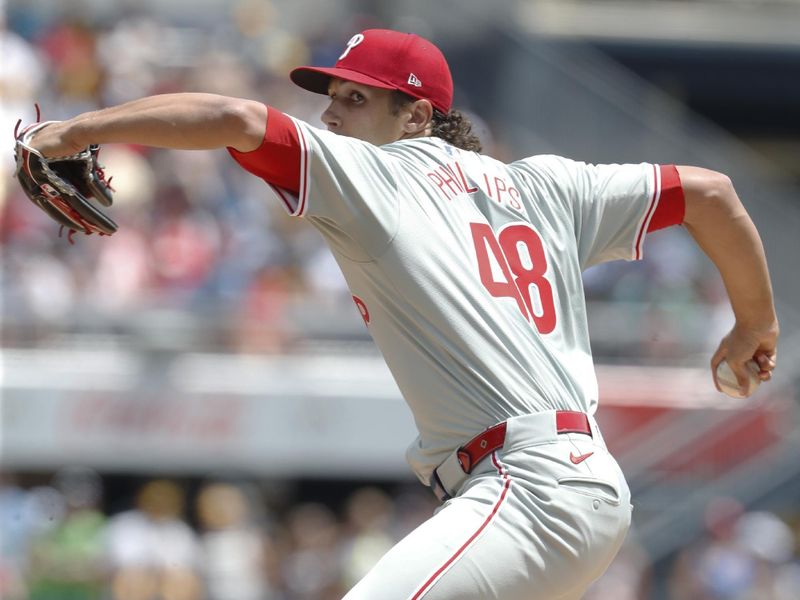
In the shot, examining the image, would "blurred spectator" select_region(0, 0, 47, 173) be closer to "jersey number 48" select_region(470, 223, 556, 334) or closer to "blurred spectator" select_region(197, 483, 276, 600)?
"blurred spectator" select_region(197, 483, 276, 600)

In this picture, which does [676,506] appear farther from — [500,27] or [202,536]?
[500,27]

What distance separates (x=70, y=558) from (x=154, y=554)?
24.0 inches

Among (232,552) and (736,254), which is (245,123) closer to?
(736,254)

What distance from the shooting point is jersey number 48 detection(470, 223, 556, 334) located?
11.4 feet

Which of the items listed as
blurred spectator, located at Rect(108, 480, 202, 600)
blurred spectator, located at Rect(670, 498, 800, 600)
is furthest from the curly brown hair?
blurred spectator, located at Rect(670, 498, 800, 600)

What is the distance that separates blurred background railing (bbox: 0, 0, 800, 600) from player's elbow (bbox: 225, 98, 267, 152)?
7.98 m

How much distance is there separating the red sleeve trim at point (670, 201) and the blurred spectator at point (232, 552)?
7.71m

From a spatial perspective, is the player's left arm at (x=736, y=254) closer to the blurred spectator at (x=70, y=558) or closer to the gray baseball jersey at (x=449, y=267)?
the gray baseball jersey at (x=449, y=267)

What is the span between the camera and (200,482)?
12.4m

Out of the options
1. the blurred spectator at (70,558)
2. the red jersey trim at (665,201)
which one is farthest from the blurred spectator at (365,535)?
the red jersey trim at (665,201)

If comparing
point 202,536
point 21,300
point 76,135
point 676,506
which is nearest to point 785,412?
point 676,506

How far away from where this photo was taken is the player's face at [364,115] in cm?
375

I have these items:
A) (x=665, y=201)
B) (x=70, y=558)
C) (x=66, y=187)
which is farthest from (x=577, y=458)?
(x=70, y=558)

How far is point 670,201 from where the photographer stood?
3766 mm
